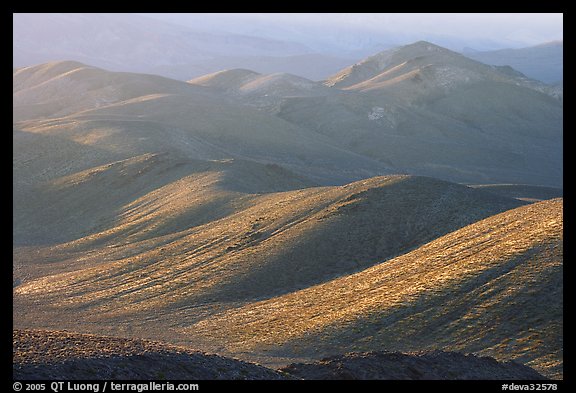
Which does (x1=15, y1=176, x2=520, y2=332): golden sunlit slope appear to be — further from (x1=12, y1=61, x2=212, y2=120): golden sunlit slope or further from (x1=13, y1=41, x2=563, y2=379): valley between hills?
(x1=12, y1=61, x2=212, y2=120): golden sunlit slope

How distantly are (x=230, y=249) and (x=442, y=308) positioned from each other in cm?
2142

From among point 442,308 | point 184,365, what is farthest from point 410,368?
point 442,308

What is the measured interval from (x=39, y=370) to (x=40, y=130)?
3668 inches

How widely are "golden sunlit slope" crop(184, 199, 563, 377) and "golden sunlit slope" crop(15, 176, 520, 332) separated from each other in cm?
380

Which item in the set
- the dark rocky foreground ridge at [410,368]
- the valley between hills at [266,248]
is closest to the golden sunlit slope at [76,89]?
the valley between hills at [266,248]

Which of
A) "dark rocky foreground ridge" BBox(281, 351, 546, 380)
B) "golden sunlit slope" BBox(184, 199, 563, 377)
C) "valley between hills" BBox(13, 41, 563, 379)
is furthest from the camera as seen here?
"valley between hills" BBox(13, 41, 563, 379)

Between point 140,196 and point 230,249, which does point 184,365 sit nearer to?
point 230,249

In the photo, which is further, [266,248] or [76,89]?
[76,89]

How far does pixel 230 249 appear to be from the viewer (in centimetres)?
5262

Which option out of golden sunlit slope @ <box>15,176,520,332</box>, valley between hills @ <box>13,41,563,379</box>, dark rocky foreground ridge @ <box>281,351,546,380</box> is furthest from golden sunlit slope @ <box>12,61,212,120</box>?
dark rocky foreground ridge @ <box>281,351,546,380</box>

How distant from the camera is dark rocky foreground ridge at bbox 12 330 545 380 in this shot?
64.2ft

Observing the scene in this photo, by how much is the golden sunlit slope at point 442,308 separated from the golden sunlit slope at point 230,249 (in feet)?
12.5
